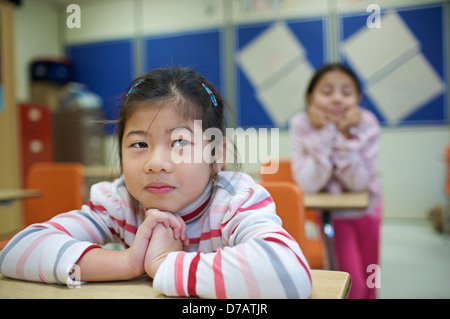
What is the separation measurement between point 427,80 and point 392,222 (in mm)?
1516

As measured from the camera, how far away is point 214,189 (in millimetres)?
852

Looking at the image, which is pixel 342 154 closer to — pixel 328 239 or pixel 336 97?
pixel 336 97

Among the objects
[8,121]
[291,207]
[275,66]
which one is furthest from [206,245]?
[275,66]

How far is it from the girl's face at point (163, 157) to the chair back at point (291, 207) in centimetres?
47

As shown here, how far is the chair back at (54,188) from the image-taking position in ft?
6.45

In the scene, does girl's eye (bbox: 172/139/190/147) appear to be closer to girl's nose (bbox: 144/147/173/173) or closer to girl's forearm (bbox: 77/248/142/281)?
girl's nose (bbox: 144/147/173/173)

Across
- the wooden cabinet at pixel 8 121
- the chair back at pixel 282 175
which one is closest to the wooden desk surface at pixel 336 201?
the chair back at pixel 282 175

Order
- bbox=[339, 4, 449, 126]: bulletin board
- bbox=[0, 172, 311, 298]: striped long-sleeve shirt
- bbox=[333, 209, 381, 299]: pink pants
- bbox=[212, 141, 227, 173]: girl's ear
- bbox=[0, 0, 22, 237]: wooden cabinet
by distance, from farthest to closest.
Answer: bbox=[339, 4, 449, 126]: bulletin board → bbox=[0, 0, 22, 237]: wooden cabinet → bbox=[333, 209, 381, 299]: pink pants → bbox=[212, 141, 227, 173]: girl's ear → bbox=[0, 172, 311, 298]: striped long-sleeve shirt

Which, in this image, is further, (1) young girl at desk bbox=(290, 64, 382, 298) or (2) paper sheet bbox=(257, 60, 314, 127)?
(2) paper sheet bbox=(257, 60, 314, 127)

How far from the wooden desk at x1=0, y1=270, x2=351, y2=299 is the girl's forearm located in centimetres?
1

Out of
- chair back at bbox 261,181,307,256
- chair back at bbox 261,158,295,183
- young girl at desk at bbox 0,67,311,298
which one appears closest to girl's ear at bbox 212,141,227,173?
young girl at desk at bbox 0,67,311,298

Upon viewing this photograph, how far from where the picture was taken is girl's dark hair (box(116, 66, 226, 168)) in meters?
0.81

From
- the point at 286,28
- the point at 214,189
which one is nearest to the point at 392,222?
the point at 286,28

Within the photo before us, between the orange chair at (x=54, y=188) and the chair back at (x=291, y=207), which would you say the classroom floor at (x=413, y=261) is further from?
the orange chair at (x=54, y=188)
